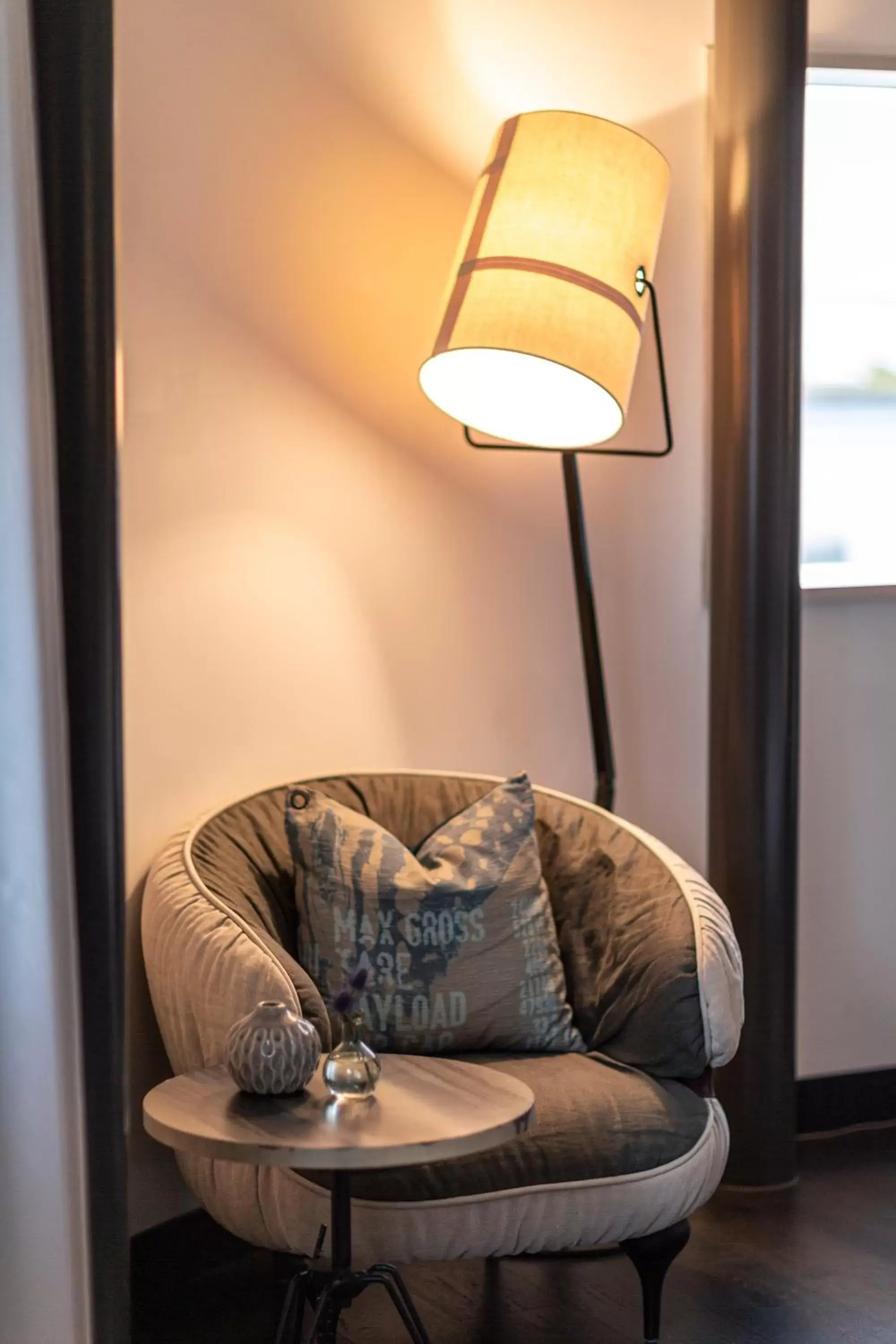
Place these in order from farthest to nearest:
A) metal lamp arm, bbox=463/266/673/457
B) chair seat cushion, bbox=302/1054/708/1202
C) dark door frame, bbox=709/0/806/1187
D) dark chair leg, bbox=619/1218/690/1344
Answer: dark door frame, bbox=709/0/806/1187
metal lamp arm, bbox=463/266/673/457
dark chair leg, bbox=619/1218/690/1344
chair seat cushion, bbox=302/1054/708/1202

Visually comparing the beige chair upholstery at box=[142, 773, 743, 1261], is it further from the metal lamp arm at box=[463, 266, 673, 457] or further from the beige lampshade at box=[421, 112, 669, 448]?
the beige lampshade at box=[421, 112, 669, 448]

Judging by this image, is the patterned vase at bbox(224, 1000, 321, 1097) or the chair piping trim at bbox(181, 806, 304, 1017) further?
the chair piping trim at bbox(181, 806, 304, 1017)

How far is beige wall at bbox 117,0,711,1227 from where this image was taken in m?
2.49

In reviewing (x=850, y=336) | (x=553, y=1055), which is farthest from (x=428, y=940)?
(x=850, y=336)

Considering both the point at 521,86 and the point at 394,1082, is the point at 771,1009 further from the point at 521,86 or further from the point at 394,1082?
the point at 521,86

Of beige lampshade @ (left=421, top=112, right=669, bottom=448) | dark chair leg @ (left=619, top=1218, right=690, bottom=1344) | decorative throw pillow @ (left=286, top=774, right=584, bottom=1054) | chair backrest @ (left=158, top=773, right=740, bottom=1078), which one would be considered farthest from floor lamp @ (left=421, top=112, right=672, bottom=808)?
dark chair leg @ (left=619, top=1218, right=690, bottom=1344)

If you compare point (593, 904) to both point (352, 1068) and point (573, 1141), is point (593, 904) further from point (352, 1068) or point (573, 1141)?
point (352, 1068)

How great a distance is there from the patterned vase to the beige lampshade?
1.15 metres

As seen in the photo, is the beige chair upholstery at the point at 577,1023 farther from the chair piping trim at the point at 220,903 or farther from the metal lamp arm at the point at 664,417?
the metal lamp arm at the point at 664,417

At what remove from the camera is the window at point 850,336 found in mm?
3109

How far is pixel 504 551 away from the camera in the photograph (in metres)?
2.98

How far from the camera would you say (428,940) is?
2240 millimetres

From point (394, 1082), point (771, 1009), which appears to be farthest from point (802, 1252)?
point (394, 1082)

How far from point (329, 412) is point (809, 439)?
3.70 ft
